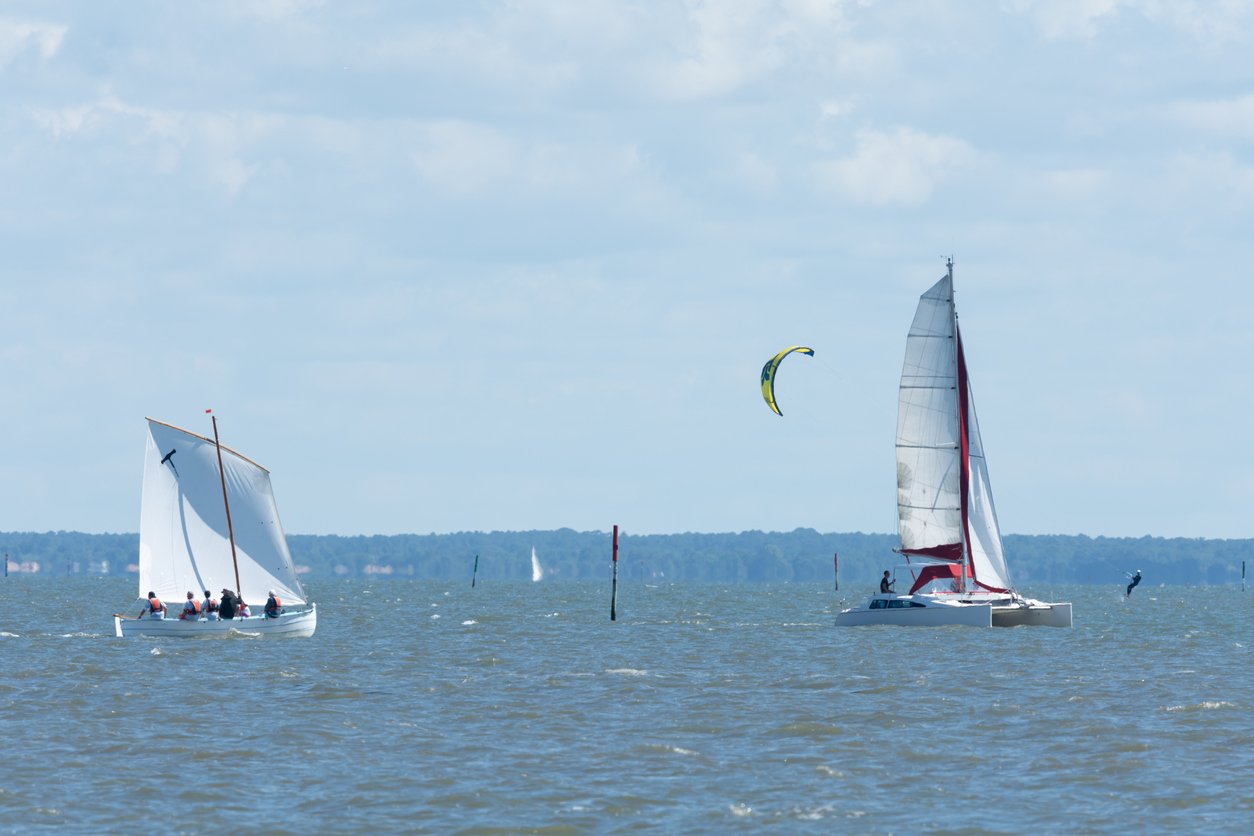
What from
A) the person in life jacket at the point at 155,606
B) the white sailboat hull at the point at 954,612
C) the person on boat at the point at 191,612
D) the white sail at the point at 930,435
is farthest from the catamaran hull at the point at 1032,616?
the person in life jacket at the point at 155,606

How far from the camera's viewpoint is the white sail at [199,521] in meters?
65.1

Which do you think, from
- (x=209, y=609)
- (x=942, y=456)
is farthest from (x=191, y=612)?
(x=942, y=456)

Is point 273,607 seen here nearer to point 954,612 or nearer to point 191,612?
point 191,612

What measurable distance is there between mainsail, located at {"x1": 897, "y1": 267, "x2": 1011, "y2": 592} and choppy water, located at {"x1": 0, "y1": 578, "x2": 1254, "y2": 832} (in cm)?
910

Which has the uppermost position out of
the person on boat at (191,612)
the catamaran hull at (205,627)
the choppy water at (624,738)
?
the person on boat at (191,612)

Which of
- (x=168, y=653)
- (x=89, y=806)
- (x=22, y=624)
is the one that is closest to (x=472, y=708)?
(x=89, y=806)

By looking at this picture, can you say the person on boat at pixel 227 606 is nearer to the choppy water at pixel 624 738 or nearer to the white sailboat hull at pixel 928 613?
the choppy water at pixel 624 738

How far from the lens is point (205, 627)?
64.9m

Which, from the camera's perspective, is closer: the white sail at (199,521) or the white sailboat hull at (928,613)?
the white sail at (199,521)

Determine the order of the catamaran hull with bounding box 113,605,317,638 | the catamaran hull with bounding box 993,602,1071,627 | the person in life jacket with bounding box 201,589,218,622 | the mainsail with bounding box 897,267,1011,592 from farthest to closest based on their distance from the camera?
the mainsail with bounding box 897,267,1011,592
the catamaran hull with bounding box 993,602,1071,627
the person in life jacket with bounding box 201,589,218,622
the catamaran hull with bounding box 113,605,317,638

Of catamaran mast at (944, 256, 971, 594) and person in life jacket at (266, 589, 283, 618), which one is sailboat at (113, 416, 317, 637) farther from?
catamaran mast at (944, 256, 971, 594)

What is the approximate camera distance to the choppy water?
95.8 feet

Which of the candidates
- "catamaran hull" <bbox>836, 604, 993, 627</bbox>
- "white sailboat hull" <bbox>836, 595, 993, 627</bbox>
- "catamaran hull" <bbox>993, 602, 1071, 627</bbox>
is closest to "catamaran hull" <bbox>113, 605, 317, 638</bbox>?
"white sailboat hull" <bbox>836, 595, 993, 627</bbox>

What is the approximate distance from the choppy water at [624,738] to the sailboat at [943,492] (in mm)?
7614
